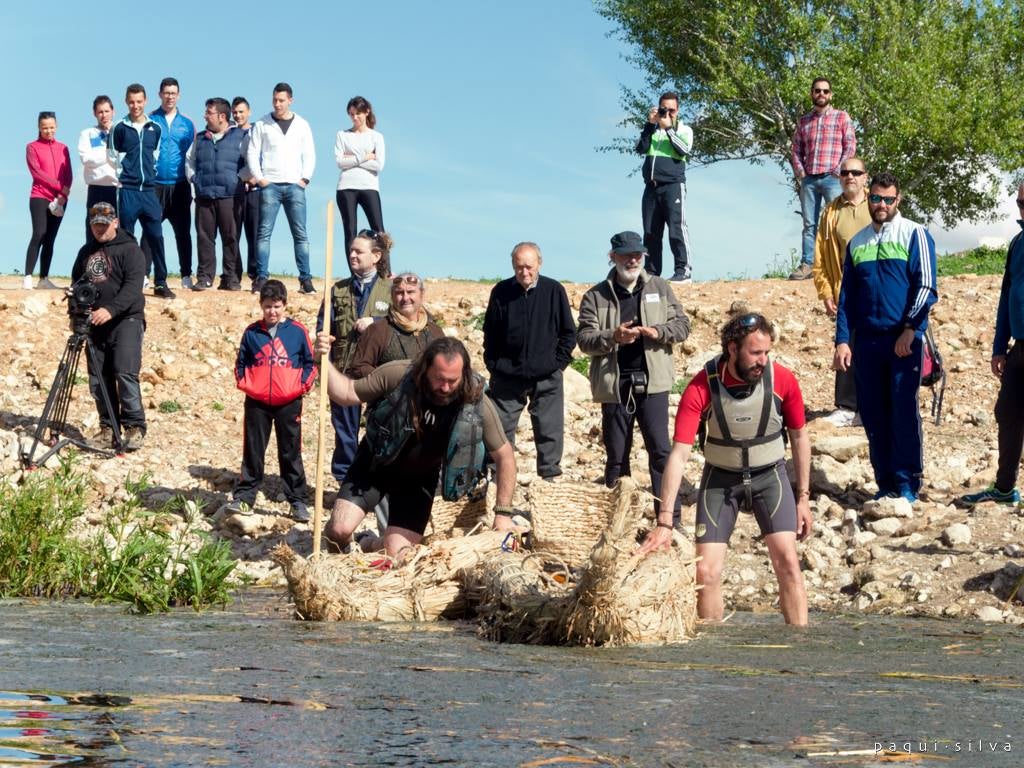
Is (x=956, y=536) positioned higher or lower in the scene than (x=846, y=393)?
lower

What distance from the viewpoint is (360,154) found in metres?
17.2

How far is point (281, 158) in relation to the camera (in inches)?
689

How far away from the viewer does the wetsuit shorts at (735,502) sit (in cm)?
903

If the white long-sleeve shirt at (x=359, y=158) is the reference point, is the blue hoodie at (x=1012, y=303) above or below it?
below

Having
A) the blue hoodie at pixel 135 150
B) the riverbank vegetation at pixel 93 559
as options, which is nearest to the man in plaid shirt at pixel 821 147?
the blue hoodie at pixel 135 150

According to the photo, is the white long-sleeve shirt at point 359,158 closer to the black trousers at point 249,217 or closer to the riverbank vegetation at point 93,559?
the black trousers at point 249,217

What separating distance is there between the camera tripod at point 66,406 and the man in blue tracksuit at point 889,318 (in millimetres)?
6945

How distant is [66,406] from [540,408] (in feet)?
17.2

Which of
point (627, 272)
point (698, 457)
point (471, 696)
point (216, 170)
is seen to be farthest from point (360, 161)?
point (471, 696)

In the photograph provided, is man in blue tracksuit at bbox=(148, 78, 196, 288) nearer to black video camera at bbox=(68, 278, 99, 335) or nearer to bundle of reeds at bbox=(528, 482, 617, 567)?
black video camera at bbox=(68, 278, 99, 335)

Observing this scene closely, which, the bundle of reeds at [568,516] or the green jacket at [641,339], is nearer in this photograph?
the bundle of reeds at [568,516]

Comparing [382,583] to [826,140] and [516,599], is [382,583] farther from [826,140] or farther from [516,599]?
[826,140]

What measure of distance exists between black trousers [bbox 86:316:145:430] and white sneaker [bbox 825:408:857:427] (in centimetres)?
671

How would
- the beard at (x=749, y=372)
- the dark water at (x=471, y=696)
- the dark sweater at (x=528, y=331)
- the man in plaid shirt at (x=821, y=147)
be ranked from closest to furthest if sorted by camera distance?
the dark water at (x=471, y=696)
the beard at (x=749, y=372)
the dark sweater at (x=528, y=331)
the man in plaid shirt at (x=821, y=147)
